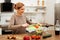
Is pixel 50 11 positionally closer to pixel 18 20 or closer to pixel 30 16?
pixel 30 16

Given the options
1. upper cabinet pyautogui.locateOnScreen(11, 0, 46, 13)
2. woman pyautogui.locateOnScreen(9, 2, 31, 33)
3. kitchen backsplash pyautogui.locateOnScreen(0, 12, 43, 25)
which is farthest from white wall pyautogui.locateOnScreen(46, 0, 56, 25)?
woman pyautogui.locateOnScreen(9, 2, 31, 33)

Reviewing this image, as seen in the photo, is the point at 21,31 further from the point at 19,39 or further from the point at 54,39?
the point at 54,39

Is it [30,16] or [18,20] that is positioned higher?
[18,20]

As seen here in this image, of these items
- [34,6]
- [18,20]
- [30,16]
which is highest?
[34,6]

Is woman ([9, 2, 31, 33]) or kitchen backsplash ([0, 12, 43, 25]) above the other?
woman ([9, 2, 31, 33])

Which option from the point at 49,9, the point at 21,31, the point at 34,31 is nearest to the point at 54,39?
the point at 34,31

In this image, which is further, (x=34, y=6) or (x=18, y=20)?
(x=34, y=6)

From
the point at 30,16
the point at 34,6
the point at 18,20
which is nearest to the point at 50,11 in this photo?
the point at 34,6

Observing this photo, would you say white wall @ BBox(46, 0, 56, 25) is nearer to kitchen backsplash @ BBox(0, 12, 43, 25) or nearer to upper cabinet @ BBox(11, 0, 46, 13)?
upper cabinet @ BBox(11, 0, 46, 13)

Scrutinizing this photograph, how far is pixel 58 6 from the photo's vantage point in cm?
545

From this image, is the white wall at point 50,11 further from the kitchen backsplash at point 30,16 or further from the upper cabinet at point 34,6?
the kitchen backsplash at point 30,16

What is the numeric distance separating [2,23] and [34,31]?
3.30 metres

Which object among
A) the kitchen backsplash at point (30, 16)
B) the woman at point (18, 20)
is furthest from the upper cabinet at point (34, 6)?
the woman at point (18, 20)

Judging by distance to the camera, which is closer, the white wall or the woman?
the woman
